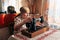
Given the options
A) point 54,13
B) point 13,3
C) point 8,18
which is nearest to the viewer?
point 54,13

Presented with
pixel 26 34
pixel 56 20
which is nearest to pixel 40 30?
pixel 26 34

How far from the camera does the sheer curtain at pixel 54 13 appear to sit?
2211 millimetres

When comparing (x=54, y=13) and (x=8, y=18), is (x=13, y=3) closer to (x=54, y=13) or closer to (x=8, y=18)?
(x=8, y=18)

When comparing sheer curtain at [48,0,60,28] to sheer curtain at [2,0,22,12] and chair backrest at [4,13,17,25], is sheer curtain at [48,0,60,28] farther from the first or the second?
sheer curtain at [2,0,22,12]

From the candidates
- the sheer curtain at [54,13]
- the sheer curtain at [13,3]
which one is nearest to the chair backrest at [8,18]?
the sheer curtain at [13,3]

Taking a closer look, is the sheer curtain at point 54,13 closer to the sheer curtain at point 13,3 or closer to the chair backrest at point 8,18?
the chair backrest at point 8,18

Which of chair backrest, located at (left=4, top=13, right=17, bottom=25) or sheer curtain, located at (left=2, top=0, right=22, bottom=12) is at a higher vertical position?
sheer curtain, located at (left=2, top=0, right=22, bottom=12)

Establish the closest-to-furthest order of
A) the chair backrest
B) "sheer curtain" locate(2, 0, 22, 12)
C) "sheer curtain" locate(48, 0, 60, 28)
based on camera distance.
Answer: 1. "sheer curtain" locate(48, 0, 60, 28)
2. the chair backrest
3. "sheer curtain" locate(2, 0, 22, 12)

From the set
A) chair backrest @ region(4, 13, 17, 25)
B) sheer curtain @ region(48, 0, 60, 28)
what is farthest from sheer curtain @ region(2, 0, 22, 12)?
sheer curtain @ region(48, 0, 60, 28)

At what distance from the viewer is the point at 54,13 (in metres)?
2.26

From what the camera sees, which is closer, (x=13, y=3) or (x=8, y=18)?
(x=8, y=18)

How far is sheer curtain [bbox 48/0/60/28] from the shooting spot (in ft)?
7.25

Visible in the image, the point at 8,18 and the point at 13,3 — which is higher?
the point at 13,3

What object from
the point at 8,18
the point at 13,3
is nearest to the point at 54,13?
the point at 8,18
